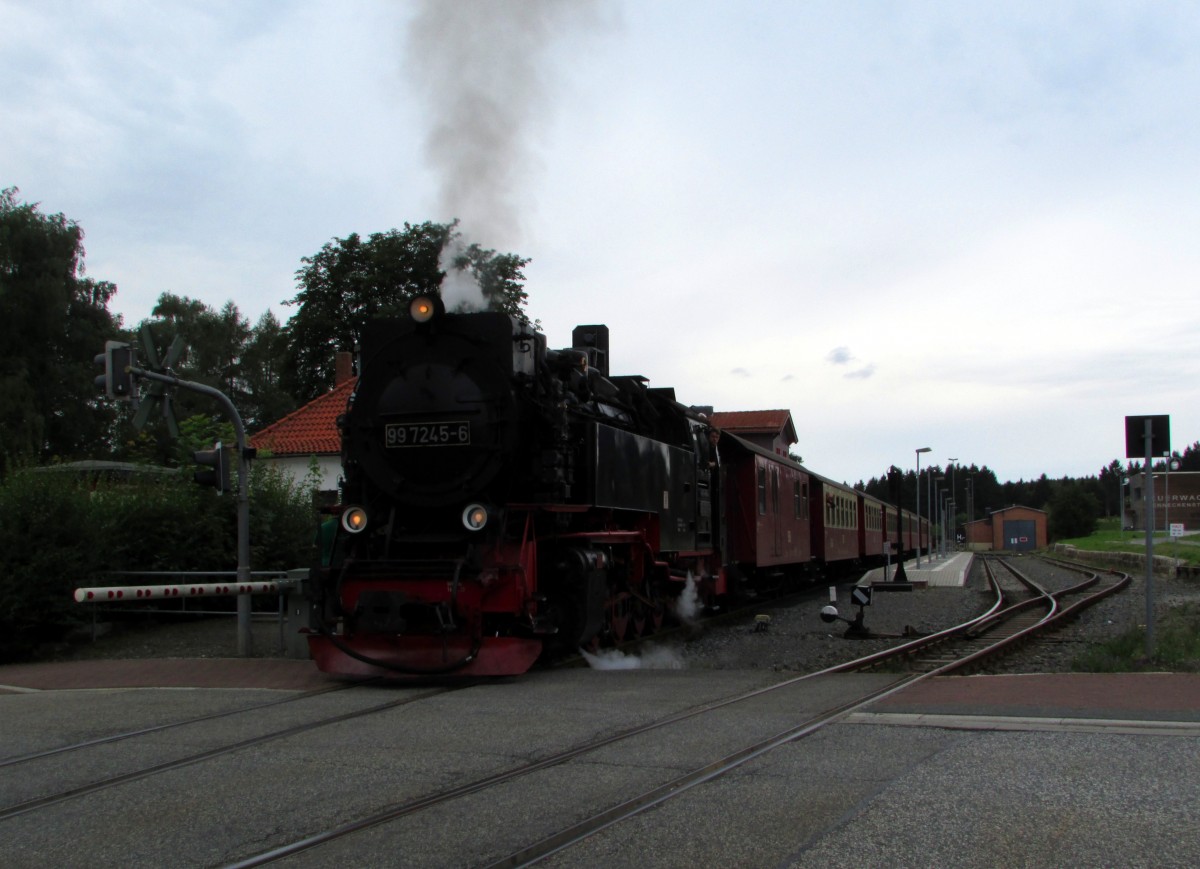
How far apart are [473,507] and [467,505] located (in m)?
0.29

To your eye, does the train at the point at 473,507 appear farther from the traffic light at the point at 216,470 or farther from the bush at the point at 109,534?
the bush at the point at 109,534

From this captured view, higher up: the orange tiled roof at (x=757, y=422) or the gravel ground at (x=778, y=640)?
the orange tiled roof at (x=757, y=422)

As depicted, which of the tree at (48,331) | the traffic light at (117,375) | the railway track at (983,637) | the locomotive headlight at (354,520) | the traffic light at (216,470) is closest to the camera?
the locomotive headlight at (354,520)

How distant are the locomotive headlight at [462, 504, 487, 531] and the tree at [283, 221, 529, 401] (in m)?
23.5

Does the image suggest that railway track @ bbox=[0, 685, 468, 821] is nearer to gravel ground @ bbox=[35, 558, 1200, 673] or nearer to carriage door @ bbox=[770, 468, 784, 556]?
gravel ground @ bbox=[35, 558, 1200, 673]

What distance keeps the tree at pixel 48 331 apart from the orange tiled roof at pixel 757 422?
32.2 metres

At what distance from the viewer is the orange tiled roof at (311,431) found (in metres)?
29.2

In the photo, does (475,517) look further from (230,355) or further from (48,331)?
(230,355)

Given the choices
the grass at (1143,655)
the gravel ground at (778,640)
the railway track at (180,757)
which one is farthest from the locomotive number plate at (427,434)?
the grass at (1143,655)

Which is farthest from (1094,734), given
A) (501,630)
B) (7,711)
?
(7,711)

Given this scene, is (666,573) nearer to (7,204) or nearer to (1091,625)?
(1091,625)

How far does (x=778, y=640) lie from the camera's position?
42.3 ft

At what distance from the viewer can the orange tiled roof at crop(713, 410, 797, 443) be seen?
59875 mm

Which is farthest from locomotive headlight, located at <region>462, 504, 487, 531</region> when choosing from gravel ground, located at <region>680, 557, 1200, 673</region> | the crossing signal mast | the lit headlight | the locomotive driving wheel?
the crossing signal mast
